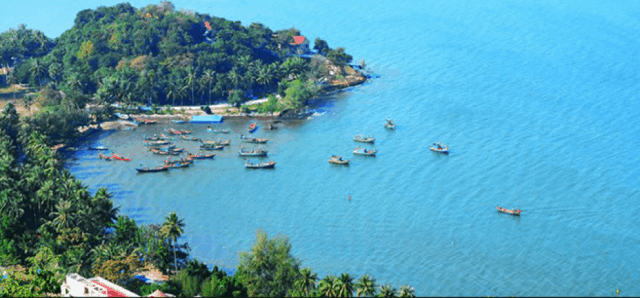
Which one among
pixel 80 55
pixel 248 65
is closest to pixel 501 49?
pixel 248 65

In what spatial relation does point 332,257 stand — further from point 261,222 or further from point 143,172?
point 143,172

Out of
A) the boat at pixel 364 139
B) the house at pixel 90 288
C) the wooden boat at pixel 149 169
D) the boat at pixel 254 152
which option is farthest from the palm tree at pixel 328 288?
the boat at pixel 364 139

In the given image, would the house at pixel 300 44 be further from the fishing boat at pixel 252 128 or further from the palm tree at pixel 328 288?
the palm tree at pixel 328 288

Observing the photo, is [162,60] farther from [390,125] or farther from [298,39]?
[390,125]

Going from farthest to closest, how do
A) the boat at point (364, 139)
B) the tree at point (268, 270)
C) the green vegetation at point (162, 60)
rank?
the green vegetation at point (162, 60), the boat at point (364, 139), the tree at point (268, 270)

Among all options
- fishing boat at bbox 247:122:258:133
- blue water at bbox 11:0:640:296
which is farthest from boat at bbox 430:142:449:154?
fishing boat at bbox 247:122:258:133

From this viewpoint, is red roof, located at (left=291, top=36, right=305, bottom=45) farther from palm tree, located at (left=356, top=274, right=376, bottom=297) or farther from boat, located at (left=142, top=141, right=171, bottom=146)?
palm tree, located at (left=356, top=274, right=376, bottom=297)
